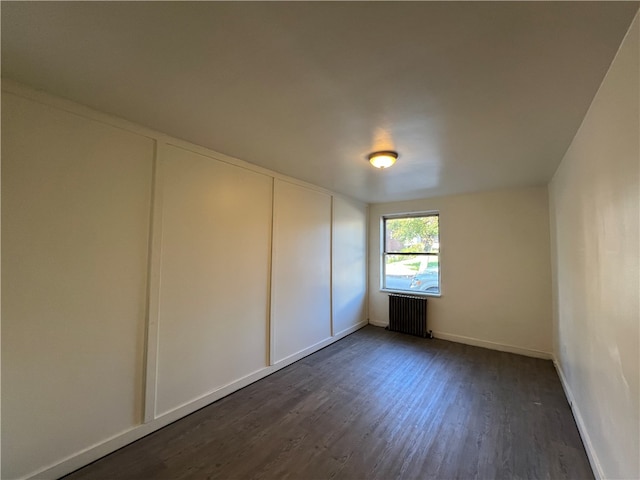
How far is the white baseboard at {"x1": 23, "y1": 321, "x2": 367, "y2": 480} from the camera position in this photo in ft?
5.78

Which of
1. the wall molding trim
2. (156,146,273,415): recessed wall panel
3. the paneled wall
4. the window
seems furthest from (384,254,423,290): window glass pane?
(156,146,273,415): recessed wall panel

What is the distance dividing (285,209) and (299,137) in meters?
1.32

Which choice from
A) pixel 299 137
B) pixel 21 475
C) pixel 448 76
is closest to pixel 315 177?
pixel 299 137

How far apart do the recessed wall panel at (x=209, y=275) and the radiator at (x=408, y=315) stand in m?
2.72

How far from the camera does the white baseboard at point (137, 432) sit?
1762mm

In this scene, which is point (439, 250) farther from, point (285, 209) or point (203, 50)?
point (203, 50)

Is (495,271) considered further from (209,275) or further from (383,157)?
(209,275)

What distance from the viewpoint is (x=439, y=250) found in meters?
4.73

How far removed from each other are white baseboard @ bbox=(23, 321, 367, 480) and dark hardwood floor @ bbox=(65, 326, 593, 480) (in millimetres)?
53

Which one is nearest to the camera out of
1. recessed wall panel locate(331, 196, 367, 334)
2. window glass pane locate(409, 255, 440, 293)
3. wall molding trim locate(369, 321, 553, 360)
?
wall molding trim locate(369, 321, 553, 360)

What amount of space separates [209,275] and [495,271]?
415 cm

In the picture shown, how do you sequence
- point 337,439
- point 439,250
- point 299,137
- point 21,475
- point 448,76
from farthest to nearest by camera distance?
point 439,250 → point 299,137 → point 337,439 → point 21,475 → point 448,76

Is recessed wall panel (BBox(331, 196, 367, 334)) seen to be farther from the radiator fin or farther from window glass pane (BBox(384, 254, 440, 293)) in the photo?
the radiator fin

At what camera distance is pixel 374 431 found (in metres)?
2.27
